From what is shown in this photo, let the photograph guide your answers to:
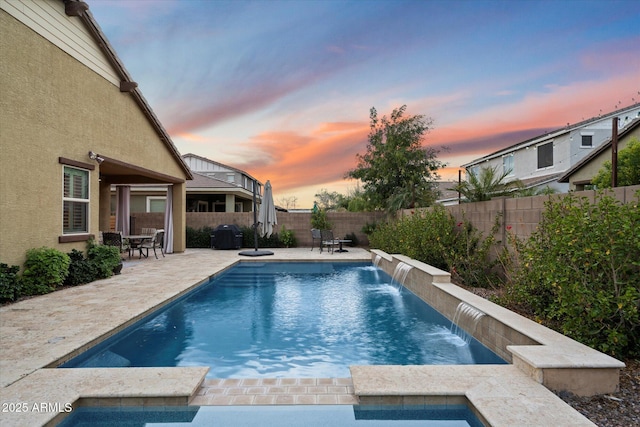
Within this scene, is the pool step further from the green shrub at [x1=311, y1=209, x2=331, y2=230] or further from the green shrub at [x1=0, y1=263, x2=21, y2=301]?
the green shrub at [x1=311, y1=209, x2=331, y2=230]

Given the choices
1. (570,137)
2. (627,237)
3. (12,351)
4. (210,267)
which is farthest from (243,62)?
(570,137)

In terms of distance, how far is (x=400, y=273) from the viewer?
8.88 metres

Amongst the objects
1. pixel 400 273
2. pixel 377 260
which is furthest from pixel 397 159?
pixel 400 273

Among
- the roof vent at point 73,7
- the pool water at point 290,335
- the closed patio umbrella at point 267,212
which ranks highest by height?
the roof vent at point 73,7

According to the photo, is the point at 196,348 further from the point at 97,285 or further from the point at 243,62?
the point at 243,62

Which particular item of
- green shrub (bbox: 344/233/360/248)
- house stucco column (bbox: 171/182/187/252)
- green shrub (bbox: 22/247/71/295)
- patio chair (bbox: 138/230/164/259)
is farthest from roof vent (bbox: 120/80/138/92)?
green shrub (bbox: 344/233/360/248)

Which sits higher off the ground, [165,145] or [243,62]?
[243,62]

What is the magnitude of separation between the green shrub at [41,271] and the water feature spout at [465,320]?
23.0 ft

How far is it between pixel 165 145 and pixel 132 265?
4353 mm

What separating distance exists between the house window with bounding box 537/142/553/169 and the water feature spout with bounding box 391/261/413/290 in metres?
16.9

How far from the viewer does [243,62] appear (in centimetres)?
1354

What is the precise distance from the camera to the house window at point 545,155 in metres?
21.7

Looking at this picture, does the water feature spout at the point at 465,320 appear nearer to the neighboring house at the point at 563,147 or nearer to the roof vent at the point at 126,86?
the roof vent at the point at 126,86

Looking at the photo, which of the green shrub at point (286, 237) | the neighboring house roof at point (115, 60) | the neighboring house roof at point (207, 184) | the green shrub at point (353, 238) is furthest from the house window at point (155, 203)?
the green shrub at point (353, 238)
